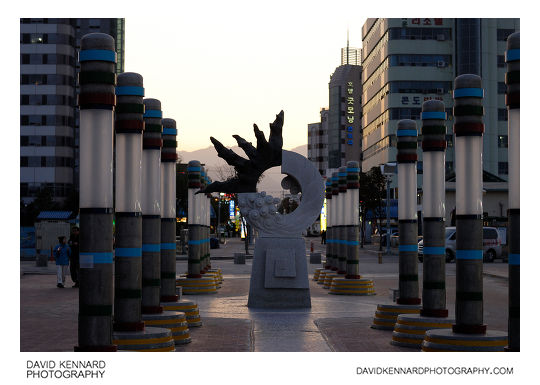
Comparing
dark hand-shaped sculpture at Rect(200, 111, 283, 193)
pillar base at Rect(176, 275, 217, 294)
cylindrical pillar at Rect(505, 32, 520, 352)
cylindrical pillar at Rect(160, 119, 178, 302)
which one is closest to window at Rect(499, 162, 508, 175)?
pillar base at Rect(176, 275, 217, 294)

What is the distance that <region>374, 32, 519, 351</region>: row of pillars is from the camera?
9.26 metres

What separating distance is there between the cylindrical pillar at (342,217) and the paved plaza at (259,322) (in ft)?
3.40

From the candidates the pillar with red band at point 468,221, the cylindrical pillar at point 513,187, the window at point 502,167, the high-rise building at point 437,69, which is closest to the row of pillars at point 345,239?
the pillar with red band at point 468,221

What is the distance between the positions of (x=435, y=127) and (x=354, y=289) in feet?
38.6

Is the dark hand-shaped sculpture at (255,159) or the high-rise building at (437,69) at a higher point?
the high-rise building at (437,69)

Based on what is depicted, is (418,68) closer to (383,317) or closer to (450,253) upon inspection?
(450,253)

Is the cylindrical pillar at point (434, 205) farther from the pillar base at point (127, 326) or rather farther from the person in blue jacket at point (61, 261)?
the person in blue jacket at point (61, 261)

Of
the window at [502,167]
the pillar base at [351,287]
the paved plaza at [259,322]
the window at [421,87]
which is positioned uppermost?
the window at [421,87]

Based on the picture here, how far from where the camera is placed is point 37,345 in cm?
1398

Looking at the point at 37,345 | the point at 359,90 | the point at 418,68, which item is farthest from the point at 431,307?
the point at 359,90

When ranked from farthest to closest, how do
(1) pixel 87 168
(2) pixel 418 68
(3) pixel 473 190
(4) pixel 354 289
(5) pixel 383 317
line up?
(2) pixel 418 68, (4) pixel 354 289, (5) pixel 383 317, (3) pixel 473 190, (1) pixel 87 168

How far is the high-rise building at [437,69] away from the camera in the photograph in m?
90.3

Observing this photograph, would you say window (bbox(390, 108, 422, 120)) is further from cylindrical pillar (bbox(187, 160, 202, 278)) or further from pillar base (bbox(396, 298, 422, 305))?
pillar base (bbox(396, 298, 422, 305))

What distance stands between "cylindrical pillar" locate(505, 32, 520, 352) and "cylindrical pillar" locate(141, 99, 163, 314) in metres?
6.10
